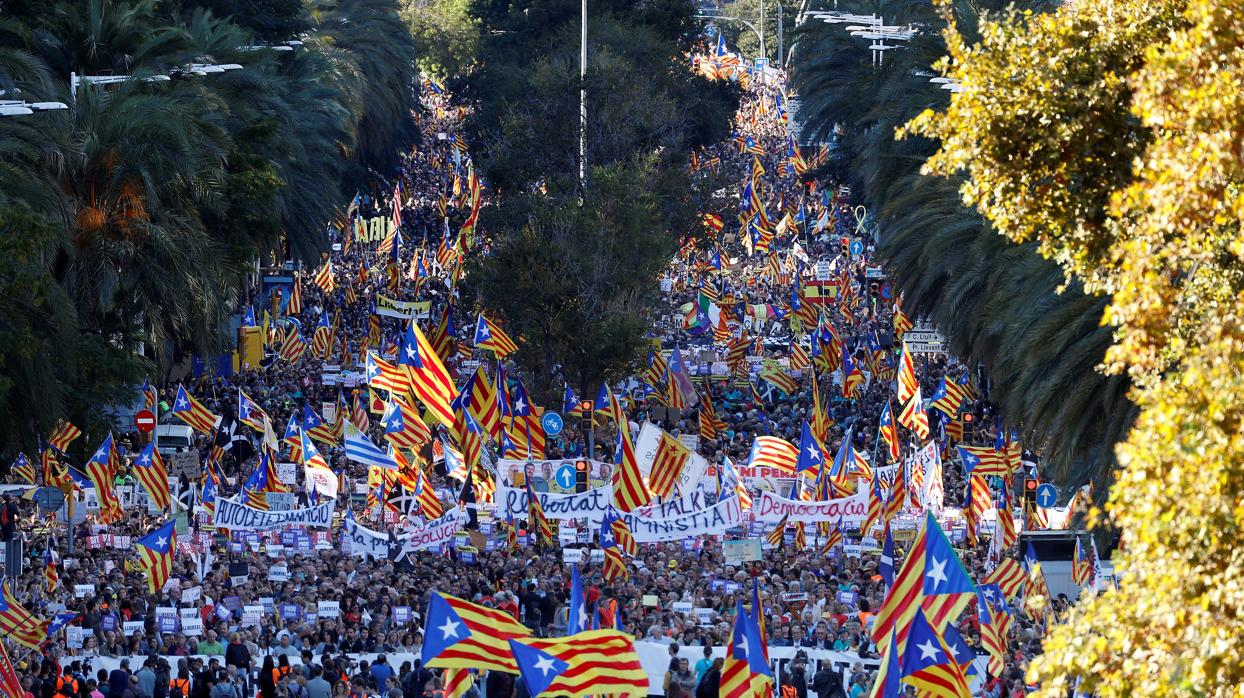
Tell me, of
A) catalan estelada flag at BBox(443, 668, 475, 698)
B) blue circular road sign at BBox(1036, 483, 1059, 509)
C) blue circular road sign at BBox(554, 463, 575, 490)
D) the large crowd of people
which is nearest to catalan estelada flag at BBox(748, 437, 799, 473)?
the large crowd of people

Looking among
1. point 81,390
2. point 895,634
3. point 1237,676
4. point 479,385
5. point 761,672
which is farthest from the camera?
point 479,385

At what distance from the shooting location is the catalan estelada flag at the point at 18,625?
71.5 feet

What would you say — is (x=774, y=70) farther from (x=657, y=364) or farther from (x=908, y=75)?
(x=657, y=364)

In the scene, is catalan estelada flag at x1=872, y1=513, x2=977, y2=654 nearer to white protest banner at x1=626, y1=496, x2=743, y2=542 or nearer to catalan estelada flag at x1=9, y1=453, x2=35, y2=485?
white protest banner at x1=626, y1=496, x2=743, y2=542

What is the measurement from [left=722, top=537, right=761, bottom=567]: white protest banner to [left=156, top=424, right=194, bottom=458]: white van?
1444 centimetres

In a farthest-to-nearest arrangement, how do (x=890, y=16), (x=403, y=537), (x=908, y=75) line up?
(x=890, y=16) → (x=908, y=75) → (x=403, y=537)

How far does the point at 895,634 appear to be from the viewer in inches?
653

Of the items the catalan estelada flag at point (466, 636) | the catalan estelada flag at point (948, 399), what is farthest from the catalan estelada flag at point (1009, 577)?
the catalan estelada flag at point (948, 399)

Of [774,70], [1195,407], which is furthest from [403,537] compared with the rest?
[774,70]

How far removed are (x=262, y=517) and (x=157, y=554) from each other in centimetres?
247

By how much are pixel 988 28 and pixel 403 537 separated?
656 inches

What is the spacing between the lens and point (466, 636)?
55.4 ft

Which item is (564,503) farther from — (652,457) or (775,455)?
(775,455)

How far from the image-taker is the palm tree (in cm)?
2555
